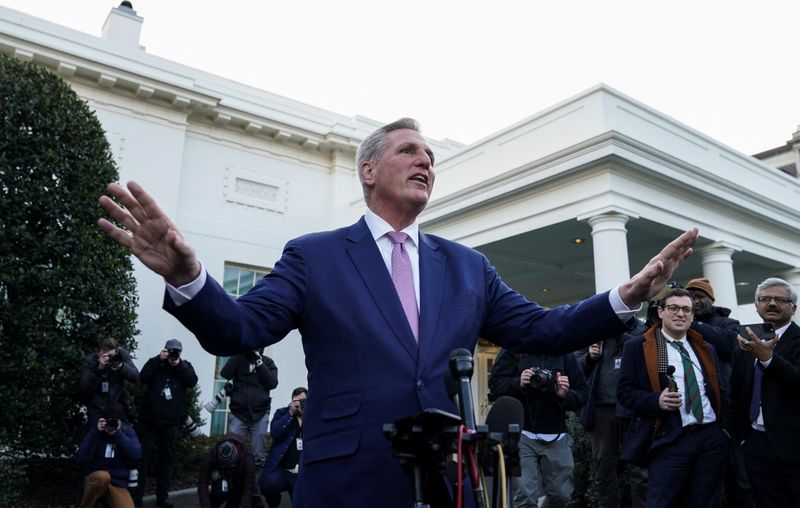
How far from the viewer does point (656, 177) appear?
1273 centimetres

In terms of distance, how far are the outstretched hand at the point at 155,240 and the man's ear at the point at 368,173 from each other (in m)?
0.93

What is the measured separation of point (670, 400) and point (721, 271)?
10367 millimetres

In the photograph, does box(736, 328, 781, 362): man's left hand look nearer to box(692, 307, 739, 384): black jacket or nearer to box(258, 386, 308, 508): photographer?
box(692, 307, 739, 384): black jacket

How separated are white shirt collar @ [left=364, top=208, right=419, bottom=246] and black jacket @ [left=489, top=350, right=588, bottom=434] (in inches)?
157

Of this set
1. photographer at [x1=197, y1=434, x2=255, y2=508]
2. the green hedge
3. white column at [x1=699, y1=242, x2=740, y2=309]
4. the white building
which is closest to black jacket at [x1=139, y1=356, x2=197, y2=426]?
the green hedge

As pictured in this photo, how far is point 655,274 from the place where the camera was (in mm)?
2004

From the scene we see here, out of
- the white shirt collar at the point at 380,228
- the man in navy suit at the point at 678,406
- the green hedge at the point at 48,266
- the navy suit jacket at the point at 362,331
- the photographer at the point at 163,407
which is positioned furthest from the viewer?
the photographer at the point at 163,407

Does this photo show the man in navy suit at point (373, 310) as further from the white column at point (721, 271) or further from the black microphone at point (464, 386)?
the white column at point (721, 271)

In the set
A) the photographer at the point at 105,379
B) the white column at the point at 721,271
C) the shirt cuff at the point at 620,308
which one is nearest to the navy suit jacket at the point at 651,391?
the shirt cuff at the point at 620,308

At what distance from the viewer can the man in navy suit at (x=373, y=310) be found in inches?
69.6

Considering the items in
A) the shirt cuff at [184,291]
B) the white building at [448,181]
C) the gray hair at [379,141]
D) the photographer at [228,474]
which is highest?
the white building at [448,181]

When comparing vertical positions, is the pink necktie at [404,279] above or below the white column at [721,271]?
below

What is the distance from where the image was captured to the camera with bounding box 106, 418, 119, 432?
7.05 meters

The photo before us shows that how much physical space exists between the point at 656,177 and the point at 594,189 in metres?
1.37
